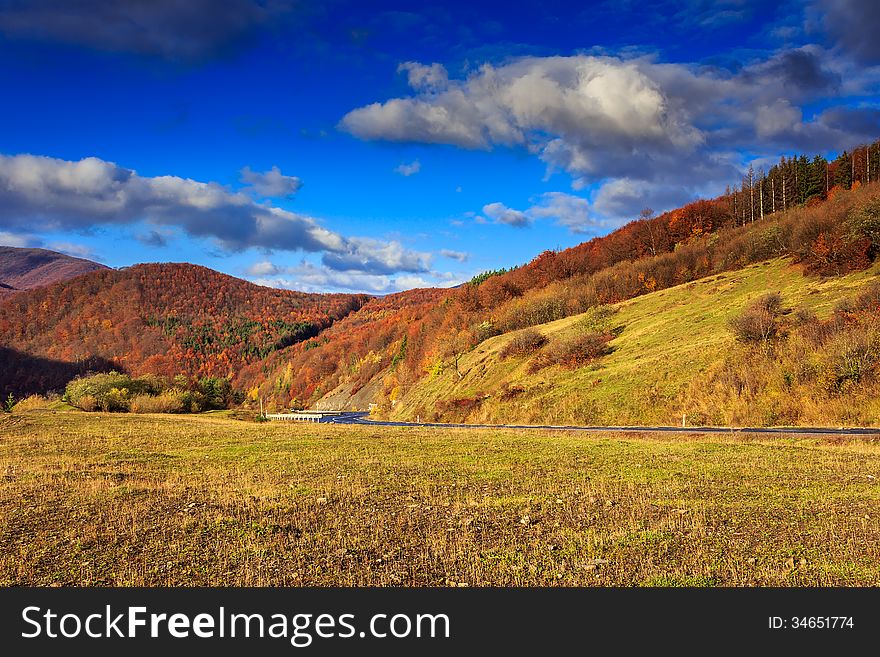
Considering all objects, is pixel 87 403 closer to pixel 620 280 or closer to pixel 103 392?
pixel 103 392

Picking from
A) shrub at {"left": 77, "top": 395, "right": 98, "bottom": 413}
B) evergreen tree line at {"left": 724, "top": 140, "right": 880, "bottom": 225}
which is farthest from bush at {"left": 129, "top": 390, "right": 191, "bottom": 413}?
evergreen tree line at {"left": 724, "top": 140, "right": 880, "bottom": 225}

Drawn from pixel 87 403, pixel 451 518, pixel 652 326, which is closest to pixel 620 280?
pixel 652 326

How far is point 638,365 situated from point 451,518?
48410mm

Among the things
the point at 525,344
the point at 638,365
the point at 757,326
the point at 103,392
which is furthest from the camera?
the point at 525,344

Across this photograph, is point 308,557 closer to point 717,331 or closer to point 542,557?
point 542,557

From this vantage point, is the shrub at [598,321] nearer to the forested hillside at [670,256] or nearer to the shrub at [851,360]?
the forested hillside at [670,256]

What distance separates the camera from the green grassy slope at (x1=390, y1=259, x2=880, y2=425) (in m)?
51.1

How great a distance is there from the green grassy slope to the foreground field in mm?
24175

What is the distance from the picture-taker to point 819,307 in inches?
2122

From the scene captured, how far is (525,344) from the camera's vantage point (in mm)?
80812

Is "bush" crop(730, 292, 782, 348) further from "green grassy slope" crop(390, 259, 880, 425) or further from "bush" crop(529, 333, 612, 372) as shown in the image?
A: "bush" crop(529, 333, 612, 372)

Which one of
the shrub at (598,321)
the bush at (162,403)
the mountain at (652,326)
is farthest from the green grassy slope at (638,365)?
the bush at (162,403)

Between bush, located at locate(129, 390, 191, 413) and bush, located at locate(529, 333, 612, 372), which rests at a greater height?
bush, located at locate(529, 333, 612, 372)

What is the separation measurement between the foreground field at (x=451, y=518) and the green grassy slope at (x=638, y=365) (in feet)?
79.3
